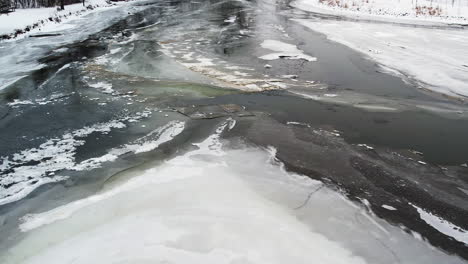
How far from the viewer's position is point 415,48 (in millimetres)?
11445

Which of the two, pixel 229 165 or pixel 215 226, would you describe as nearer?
pixel 215 226

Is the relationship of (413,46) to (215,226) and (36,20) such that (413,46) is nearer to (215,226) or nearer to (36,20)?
(215,226)

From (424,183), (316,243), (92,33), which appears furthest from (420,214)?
(92,33)

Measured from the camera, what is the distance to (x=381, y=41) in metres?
12.7

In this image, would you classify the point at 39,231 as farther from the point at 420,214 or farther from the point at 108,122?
the point at 420,214

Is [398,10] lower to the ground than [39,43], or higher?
higher

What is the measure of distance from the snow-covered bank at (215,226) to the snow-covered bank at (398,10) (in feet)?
52.8

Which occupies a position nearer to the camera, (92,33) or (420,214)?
(420,214)

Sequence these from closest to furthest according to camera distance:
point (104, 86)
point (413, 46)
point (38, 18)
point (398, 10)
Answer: point (104, 86)
point (413, 46)
point (38, 18)
point (398, 10)

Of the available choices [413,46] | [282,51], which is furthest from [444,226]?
[413,46]

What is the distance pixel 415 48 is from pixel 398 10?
35.7 ft

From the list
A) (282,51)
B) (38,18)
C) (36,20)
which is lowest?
(282,51)

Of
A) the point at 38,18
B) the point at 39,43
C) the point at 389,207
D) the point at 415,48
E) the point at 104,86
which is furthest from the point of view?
the point at 38,18

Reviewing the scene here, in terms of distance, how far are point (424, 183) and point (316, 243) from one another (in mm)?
1817
